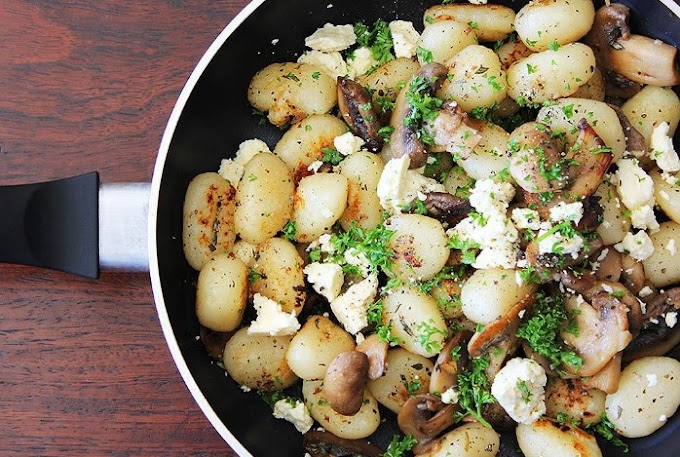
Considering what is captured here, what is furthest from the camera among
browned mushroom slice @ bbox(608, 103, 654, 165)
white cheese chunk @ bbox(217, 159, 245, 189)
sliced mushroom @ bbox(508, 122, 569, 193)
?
white cheese chunk @ bbox(217, 159, 245, 189)

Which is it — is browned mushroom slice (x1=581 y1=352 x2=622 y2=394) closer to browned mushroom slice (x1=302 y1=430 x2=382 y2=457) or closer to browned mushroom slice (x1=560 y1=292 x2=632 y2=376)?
browned mushroom slice (x1=560 y1=292 x2=632 y2=376)

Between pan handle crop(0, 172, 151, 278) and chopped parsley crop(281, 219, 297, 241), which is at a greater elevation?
chopped parsley crop(281, 219, 297, 241)

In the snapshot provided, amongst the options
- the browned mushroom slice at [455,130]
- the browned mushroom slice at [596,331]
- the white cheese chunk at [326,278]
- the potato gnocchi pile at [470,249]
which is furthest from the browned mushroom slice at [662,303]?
the white cheese chunk at [326,278]

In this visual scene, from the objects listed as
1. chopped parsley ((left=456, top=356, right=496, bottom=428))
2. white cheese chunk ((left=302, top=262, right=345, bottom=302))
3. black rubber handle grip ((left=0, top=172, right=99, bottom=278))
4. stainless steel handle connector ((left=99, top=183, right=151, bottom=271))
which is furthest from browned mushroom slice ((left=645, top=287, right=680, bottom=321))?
black rubber handle grip ((left=0, top=172, right=99, bottom=278))

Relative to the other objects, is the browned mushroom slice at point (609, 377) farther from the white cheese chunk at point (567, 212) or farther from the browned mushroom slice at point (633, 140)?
the browned mushroom slice at point (633, 140)

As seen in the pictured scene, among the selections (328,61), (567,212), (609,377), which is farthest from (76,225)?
(609,377)

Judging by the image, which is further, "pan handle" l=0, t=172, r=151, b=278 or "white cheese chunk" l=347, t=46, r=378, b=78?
"white cheese chunk" l=347, t=46, r=378, b=78

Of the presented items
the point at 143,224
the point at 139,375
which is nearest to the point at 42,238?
the point at 143,224

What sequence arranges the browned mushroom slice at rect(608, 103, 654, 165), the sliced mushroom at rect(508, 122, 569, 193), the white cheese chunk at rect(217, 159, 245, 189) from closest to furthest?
the sliced mushroom at rect(508, 122, 569, 193)
the browned mushroom slice at rect(608, 103, 654, 165)
the white cheese chunk at rect(217, 159, 245, 189)
